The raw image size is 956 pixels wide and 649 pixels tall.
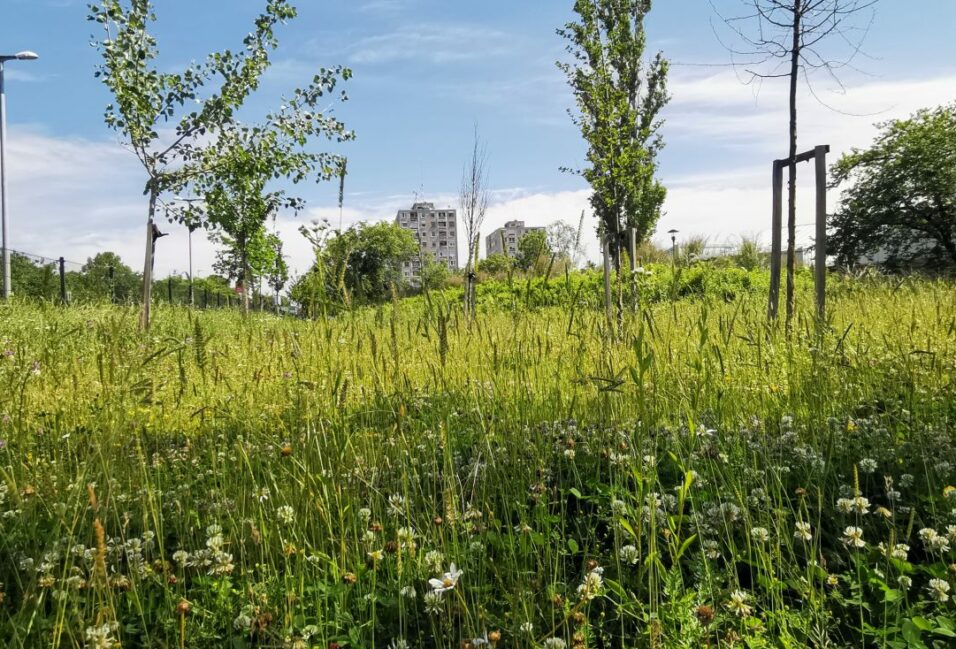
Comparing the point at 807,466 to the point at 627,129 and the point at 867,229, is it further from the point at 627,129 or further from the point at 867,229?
the point at 867,229

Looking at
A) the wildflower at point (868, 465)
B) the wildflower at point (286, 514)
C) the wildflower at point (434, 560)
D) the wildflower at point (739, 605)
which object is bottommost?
the wildflower at point (739, 605)

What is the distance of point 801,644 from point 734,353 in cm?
298

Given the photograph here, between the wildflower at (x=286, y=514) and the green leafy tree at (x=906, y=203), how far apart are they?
25.7 meters

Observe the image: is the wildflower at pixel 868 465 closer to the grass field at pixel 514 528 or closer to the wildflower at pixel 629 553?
the grass field at pixel 514 528

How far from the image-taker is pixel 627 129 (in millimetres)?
8445

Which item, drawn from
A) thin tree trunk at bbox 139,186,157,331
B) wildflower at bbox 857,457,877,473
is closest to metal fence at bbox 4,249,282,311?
thin tree trunk at bbox 139,186,157,331

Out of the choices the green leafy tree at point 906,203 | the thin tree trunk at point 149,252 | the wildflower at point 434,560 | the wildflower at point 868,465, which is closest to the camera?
the wildflower at point 434,560

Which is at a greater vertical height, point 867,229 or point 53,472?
point 867,229

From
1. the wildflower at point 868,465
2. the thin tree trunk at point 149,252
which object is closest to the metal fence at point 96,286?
the thin tree trunk at point 149,252

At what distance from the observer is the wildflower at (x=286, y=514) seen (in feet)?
6.33

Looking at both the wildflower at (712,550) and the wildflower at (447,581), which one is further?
the wildflower at (712,550)

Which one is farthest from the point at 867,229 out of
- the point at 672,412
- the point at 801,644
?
the point at 801,644

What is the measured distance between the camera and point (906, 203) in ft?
72.4

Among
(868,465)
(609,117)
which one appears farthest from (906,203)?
(868,465)
